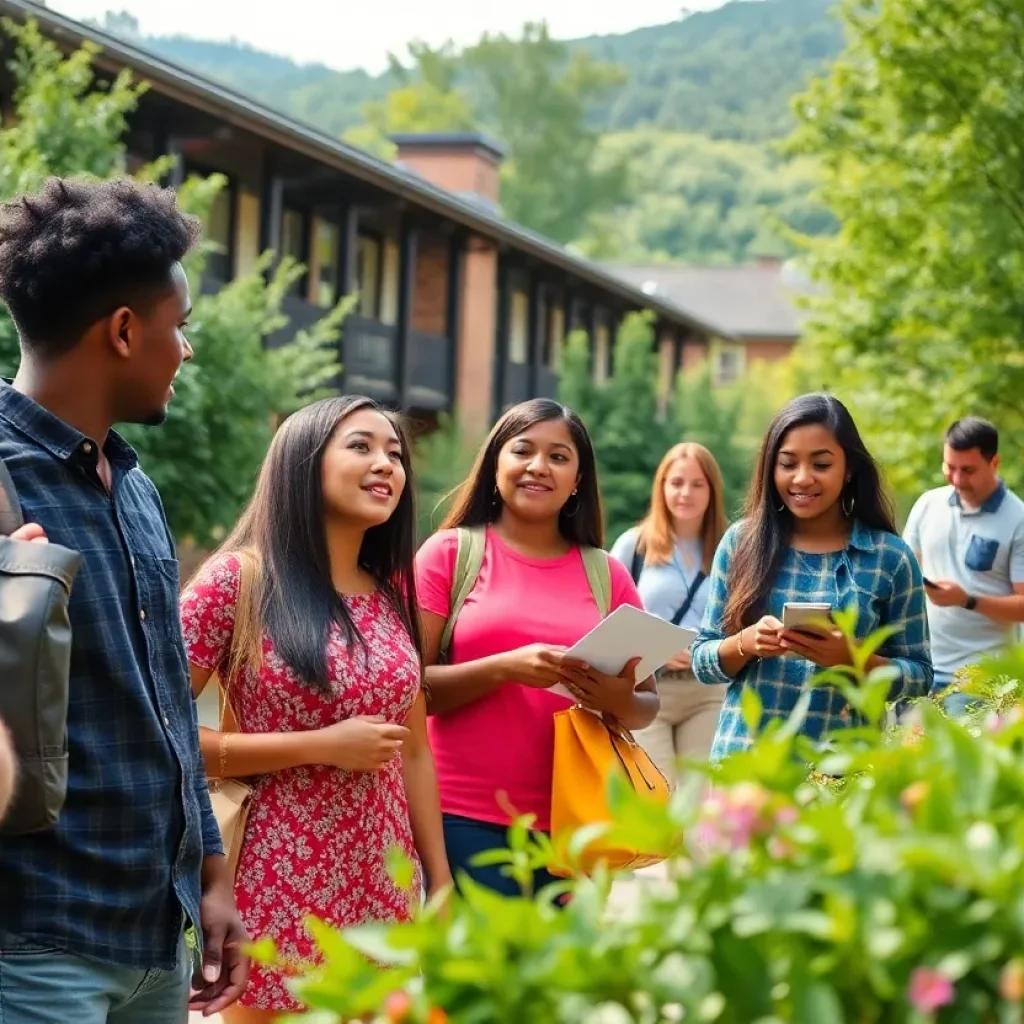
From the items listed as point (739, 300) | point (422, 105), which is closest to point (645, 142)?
point (739, 300)

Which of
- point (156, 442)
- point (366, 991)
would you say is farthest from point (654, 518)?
A: point (156, 442)

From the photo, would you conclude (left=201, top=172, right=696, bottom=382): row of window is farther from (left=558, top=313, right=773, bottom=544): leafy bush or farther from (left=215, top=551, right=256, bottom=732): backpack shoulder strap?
(left=215, top=551, right=256, bottom=732): backpack shoulder strap

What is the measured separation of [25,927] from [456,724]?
2395 millimetres

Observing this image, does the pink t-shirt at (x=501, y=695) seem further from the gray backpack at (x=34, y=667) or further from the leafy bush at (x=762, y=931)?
the leafy bush at (x=762, y=931)

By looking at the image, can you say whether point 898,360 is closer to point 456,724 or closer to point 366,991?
point 456,724

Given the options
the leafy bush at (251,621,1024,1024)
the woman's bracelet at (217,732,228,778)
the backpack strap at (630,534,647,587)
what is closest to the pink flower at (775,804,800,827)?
the leafy bush at (251,621,1024,1024)

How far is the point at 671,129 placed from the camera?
187875 millimetres

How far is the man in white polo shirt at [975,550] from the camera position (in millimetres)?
8781

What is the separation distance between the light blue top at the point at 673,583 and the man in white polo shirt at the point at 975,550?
1.13 meters

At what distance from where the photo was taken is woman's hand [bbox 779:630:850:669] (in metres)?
4.96

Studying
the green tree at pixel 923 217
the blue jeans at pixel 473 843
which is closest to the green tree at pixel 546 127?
the green tree at pixel 923 217

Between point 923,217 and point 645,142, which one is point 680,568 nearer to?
point 923,217

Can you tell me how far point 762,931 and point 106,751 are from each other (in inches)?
63.1

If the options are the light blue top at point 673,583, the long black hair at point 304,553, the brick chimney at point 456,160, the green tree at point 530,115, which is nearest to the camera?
the long black hair at point 304,553
